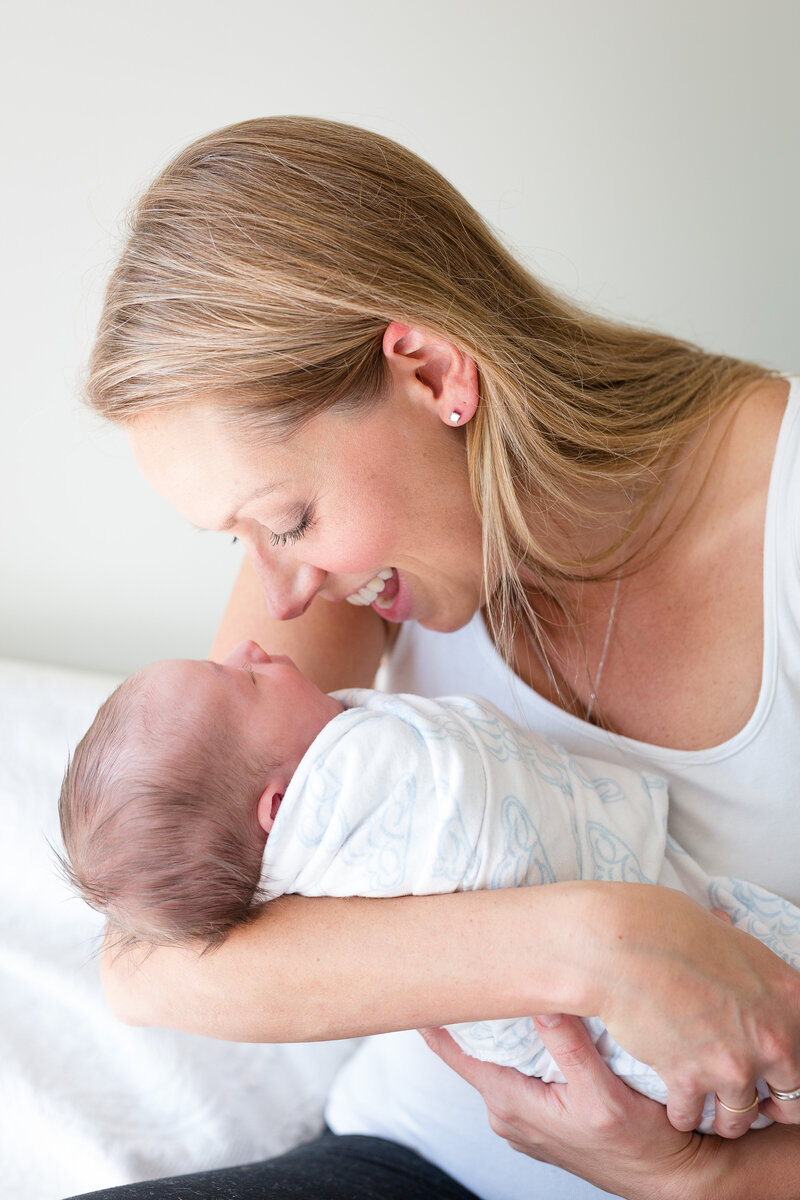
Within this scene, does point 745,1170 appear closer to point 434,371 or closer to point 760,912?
point 760,912

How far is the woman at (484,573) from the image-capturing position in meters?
0.97

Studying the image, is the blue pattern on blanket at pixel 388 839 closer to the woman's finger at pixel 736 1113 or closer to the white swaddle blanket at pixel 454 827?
the white swaddle blanket at pixel 454 827

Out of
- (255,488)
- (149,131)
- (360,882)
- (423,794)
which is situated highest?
(149,131)

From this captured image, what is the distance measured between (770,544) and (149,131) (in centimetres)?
134

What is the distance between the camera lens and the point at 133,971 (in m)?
1.18

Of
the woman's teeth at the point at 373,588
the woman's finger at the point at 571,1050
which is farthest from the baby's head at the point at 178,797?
the woman's finger at the point at 571,1050

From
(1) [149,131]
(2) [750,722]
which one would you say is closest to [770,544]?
(2) [750,722]

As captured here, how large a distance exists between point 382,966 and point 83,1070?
791 mm

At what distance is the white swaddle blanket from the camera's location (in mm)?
1000

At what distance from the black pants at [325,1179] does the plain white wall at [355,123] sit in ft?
3.87

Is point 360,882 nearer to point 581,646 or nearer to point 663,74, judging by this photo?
point 581,646

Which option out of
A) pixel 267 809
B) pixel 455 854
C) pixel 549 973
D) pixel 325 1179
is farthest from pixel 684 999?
pixel 325 1179

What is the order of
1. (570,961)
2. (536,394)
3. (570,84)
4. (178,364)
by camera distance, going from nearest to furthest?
(570,961)
(178,364)
(536,394)
(570,84)

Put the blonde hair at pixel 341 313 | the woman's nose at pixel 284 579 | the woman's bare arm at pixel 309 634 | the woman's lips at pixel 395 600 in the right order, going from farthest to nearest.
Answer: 1. the woman's bare arm at pixel 309 634
2. the woman's lips at pixel 395 600
3. the woman's nose at pixel 284 579
4. the blonde hair at pixel 341 313
